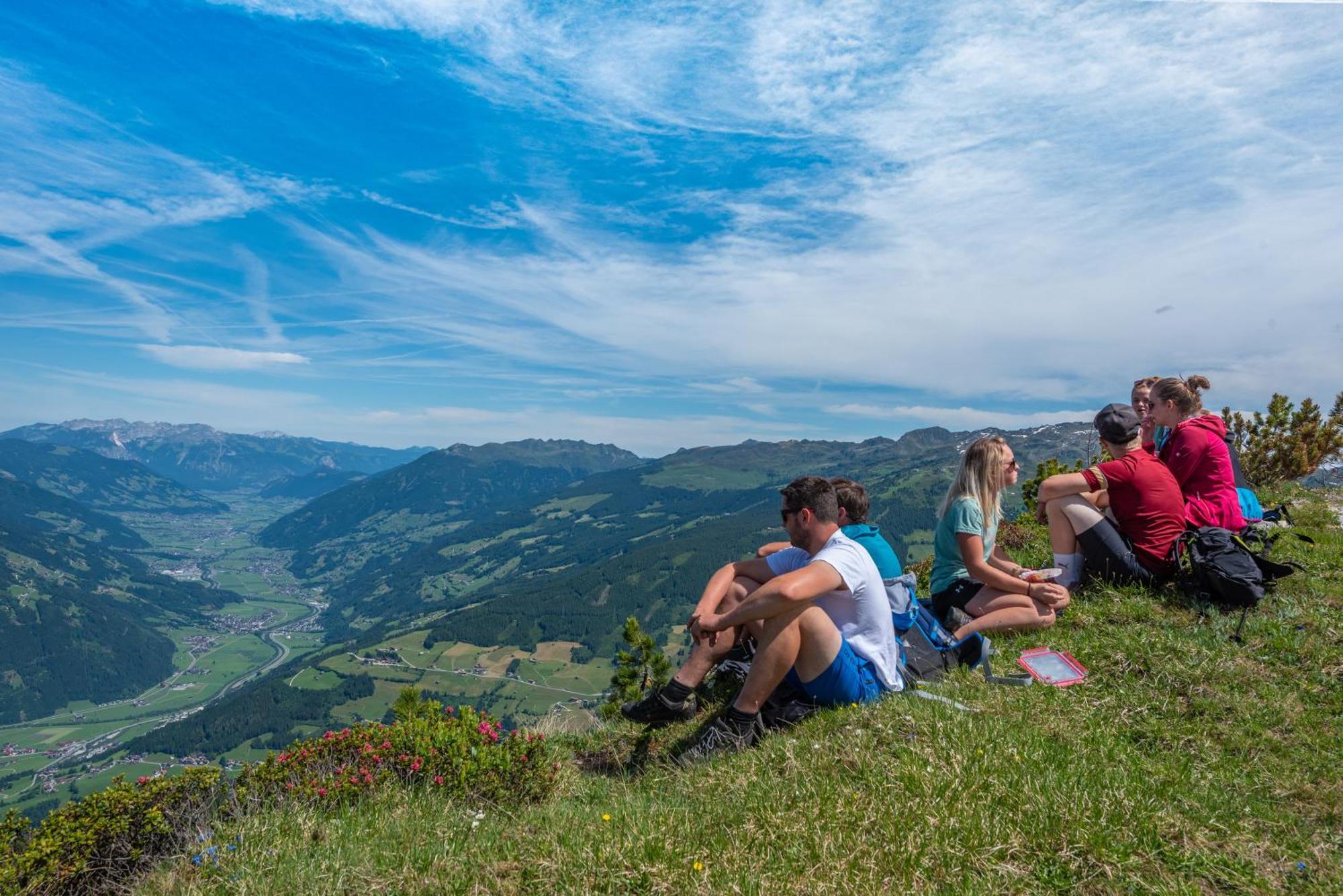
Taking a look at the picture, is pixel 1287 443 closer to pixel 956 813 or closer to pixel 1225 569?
pixel 1225 569

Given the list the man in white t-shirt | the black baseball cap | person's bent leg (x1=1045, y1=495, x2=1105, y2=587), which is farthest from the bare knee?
the black baseball cap

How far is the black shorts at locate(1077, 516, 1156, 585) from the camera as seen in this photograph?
8461 mm

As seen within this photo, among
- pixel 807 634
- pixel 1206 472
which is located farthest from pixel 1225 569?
pixel 807 634

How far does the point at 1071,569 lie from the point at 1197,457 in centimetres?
224

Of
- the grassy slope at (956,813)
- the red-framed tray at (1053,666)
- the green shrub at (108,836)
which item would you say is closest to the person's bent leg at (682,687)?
the grassy slope at (956,813)

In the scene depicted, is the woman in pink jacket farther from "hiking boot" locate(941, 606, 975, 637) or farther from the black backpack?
"hiking boot" locate(941, 606, 975, 637)

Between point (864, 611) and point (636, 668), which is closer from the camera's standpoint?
point (864, 611)

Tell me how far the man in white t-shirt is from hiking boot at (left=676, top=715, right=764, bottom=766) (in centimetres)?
1

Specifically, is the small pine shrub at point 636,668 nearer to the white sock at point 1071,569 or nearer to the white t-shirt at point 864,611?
the white t-shirt at point 864,611

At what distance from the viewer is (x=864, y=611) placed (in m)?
6.30

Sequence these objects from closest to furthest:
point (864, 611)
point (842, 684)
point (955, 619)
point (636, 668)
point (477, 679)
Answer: point (842, 684)
point (864, 611)
point (955, 619)
point (636, 668)
point (477, 679)

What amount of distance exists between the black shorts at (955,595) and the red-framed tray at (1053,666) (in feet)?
3.99

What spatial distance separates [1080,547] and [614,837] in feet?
25.9

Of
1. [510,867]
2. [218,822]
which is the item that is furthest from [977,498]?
[218,822]
